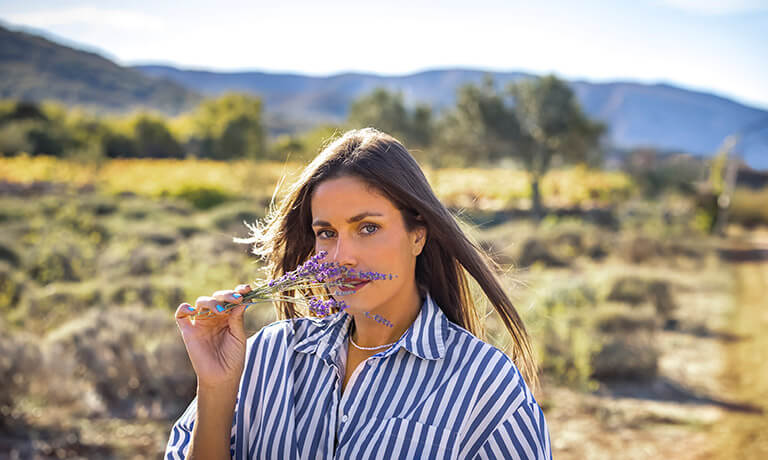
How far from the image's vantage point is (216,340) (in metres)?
1.73

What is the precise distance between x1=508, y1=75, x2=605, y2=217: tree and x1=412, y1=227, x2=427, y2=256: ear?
2322 cm

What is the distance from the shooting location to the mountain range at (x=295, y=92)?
2729 inches

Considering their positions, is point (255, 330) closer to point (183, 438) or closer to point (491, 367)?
point (183, 438)

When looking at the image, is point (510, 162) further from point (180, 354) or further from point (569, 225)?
point (180, 354)

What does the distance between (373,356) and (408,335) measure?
12 cm

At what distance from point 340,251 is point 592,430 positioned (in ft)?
15.6

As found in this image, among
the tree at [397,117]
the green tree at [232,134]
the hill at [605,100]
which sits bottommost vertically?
the green tree at [232,134]

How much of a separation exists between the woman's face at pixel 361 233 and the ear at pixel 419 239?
85 millimetres

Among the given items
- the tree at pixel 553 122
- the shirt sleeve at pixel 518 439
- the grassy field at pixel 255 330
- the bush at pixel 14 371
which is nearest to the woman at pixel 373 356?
the shirt sleeve at pixel 518 439

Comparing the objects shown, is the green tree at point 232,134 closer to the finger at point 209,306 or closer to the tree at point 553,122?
the tree at point 553,122

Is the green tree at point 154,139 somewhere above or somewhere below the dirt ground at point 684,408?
above

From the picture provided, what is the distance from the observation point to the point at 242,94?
45156 mm

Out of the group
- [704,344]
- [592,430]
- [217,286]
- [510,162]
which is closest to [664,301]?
[704,344]

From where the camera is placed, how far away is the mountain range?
69312 mm
